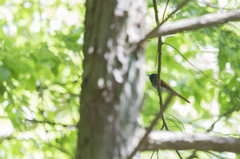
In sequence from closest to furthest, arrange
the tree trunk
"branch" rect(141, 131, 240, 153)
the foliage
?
1. "branch" rect(141, 131, 240, 153)
2. the tree trunk
3. the foliage

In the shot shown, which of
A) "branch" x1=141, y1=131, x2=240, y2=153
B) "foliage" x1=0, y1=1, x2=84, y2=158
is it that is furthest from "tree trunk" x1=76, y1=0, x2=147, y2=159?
"foliage" x1=0, y1=1, x2=84, y2=158

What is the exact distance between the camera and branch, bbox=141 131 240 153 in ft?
3.58

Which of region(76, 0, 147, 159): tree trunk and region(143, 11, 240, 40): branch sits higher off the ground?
region(143, 11, 240, 40): branch

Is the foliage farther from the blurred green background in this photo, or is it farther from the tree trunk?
the tree trunk

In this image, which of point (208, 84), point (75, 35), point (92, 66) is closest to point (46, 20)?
point (75, 35)

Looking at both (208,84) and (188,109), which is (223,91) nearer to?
(208,84)

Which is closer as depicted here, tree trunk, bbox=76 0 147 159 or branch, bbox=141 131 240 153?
branch, bbox=141 131 240 153

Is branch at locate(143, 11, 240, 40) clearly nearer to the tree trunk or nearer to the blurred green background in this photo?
the tree trunk

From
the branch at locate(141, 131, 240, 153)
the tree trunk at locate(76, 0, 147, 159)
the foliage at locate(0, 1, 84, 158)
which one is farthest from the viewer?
A: the foliage at locate(0, 1, 84, 158)

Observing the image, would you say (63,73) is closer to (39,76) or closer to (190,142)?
(39,76)

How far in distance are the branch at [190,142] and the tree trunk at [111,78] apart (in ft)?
0.41

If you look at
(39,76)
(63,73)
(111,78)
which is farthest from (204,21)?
(63,73)

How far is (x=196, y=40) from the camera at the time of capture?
3420 millimetres

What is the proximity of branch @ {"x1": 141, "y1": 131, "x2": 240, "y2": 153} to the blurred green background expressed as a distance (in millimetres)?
1499
